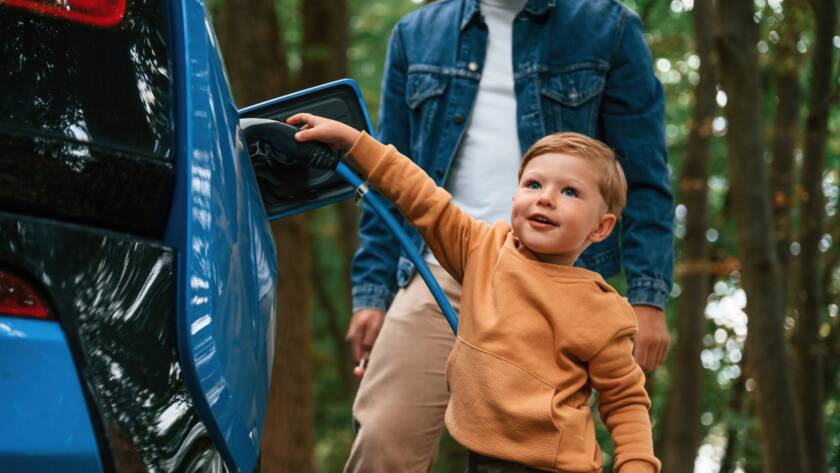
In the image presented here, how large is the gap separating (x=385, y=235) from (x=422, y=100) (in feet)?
1.35

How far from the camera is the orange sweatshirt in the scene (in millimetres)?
2418

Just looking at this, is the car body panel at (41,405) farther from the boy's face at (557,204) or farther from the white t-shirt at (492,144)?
the white t-shirt at (492,144)

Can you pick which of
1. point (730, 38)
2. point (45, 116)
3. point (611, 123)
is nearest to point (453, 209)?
point (611, 123)

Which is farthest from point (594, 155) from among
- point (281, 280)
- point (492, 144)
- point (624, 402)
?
point (281, 280)

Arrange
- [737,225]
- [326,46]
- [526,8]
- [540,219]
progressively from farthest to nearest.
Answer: [326,46] < [737,225] < [526,8] < [540,219]

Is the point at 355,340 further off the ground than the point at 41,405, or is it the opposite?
the point at 41,405

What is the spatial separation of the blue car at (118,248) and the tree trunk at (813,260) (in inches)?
243

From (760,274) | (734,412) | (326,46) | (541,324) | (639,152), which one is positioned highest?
(326,46)

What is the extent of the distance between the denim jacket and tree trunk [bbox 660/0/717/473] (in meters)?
7.77

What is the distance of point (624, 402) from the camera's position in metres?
2.47

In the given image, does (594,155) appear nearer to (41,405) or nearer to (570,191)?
(570,191)

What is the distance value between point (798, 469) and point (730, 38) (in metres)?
2.22

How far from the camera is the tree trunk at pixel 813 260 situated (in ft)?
25.7

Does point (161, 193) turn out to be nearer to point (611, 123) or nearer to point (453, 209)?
point (453, 209)
